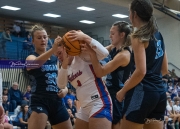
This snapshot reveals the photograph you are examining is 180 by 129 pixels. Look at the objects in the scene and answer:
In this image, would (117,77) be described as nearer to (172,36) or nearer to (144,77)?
(144,77)

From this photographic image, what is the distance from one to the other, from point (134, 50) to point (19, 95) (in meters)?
9.58

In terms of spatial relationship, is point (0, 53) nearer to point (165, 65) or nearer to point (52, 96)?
point (52, 96)

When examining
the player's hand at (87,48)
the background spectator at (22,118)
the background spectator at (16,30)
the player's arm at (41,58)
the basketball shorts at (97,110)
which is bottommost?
the background spectator at (22,118)

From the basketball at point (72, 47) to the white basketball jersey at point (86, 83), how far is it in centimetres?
14

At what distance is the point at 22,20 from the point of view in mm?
20156

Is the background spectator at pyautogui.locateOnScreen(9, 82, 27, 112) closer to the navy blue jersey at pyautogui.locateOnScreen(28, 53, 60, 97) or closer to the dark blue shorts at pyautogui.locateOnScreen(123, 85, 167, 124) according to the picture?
the navy blue jersey at pyautogui.locateOnScreen(28, 53, 60, 97)

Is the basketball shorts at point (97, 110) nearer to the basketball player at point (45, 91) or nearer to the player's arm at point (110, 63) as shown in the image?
the player's arm at point (110, 63)

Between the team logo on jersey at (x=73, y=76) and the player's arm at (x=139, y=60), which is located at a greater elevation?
the player's arm at (x=139, y=60)

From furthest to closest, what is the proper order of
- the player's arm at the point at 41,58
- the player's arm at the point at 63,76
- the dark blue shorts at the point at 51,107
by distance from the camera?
the dark blue shorts at the point at 51,107, the player's arm at the point at 41,58, the player's arm at the point at 63,76

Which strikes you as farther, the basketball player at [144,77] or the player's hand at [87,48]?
the player's hand at [87,48]

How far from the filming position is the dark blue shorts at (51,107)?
419 centimetres

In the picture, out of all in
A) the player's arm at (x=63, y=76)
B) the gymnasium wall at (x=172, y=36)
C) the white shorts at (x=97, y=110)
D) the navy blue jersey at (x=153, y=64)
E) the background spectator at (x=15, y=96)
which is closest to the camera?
the navy blue jersey at (x=153, y=64)

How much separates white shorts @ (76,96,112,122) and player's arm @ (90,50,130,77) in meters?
0.29

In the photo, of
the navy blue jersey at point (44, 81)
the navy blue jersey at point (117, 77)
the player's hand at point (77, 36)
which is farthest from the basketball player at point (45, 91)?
the player's hand at point (77, 36)
